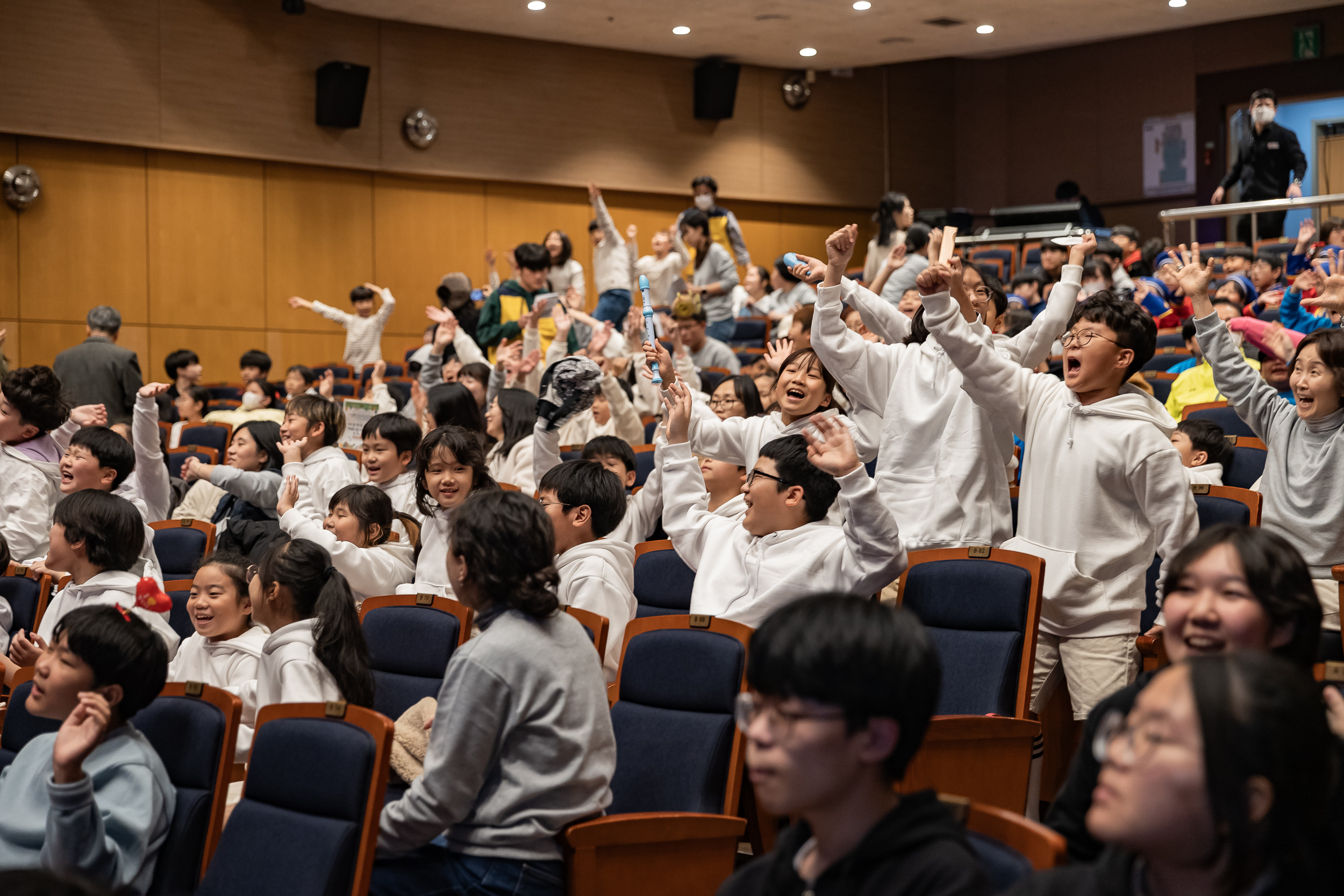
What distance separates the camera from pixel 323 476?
512 cm

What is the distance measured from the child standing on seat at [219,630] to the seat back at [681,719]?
1129mm

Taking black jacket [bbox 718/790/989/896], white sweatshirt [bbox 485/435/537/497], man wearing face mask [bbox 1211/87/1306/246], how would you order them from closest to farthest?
1. black jacket [bbox 718/790/989/896]
2. white sweatshirt [bbox 485/435/537/497]
3. man wearing face mask [bbox 1211/87/1306/246]

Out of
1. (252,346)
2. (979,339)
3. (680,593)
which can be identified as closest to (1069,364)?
(979,339)

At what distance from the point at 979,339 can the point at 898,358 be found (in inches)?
19.1

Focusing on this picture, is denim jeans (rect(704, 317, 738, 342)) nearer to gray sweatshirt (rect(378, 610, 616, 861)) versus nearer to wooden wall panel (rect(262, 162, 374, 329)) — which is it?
wooden wall panel (rect(262, 162, 374, 329))

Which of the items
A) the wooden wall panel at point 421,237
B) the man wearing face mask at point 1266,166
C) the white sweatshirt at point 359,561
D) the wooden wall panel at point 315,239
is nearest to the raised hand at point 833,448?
the white sweatshirt at point 359,561

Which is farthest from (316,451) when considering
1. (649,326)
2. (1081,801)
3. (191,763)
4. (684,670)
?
(1081,801)

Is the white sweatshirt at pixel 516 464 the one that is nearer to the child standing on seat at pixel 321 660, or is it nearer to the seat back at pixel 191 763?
the child standing on seat at pixel 321 660

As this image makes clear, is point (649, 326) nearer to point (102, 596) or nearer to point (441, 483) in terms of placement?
point (441, 483)

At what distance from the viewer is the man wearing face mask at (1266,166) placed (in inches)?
402

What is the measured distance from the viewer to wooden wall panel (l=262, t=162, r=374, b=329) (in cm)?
1209

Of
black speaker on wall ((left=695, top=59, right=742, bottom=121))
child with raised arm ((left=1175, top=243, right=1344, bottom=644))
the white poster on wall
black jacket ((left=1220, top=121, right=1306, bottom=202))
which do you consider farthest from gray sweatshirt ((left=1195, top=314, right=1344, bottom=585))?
the white poster on wall

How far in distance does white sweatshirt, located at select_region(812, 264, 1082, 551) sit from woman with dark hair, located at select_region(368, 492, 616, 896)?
156 centimetres

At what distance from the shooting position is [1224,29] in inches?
553
